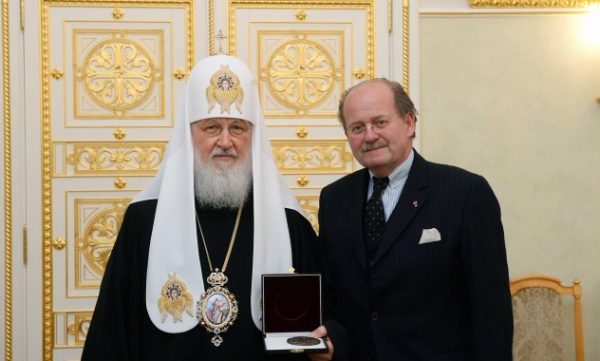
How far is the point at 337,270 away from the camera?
8.90 ft

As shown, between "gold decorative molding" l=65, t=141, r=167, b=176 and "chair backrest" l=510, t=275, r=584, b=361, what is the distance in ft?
8.67

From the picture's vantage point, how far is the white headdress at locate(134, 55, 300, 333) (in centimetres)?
276

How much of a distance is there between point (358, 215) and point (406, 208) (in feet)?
0.69

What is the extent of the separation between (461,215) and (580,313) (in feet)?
9.29

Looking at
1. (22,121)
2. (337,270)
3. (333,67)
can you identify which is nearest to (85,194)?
(22,121)

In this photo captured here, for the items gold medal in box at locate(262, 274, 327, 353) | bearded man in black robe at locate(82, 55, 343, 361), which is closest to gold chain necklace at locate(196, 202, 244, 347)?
bearded man in black robe at locate(82, 55, 343, 361)

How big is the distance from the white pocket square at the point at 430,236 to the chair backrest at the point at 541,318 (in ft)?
8.16

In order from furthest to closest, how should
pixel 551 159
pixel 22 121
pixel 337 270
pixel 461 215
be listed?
pixel 551 159 < pixel 22 121 < pixel 337 270 < pixel 461 215

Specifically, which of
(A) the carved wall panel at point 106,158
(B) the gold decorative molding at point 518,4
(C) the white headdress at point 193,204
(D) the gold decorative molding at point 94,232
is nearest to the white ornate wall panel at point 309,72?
(B) the gold decorative molding at point 518,4

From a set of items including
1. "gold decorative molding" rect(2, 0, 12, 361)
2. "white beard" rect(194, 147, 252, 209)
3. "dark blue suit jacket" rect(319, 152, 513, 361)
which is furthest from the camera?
"gold decorative molding" rect(2, 0, 12, 361)

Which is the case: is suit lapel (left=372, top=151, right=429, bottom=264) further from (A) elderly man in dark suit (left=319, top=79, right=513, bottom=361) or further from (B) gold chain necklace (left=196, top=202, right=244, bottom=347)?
(B) gold chain necklace (left=196, top=202, right=244, bottom=347)

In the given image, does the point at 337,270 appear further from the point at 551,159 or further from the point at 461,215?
the point at 551,159

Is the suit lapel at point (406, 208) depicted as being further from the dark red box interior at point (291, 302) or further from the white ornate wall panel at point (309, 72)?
the white ornate wall panel at point (309, 72)

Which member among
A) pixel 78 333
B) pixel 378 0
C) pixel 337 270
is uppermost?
pixel 378 0
